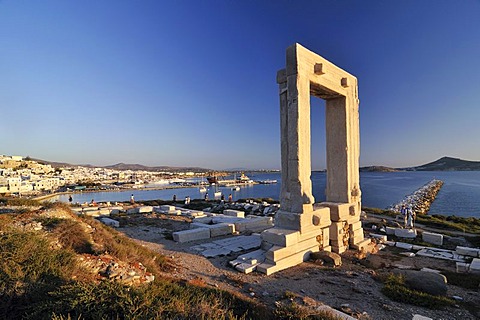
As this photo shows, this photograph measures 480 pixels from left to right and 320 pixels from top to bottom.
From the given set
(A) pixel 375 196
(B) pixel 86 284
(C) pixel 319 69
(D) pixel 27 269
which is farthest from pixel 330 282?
(A) pixel 375 196

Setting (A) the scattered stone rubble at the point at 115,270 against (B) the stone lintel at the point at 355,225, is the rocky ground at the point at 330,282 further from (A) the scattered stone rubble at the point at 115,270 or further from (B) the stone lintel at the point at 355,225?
(A) the scattered stone rubble at the point at 115,270

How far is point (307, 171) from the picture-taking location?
8.39 meters

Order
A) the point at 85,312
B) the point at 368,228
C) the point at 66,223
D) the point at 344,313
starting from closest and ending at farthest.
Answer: the point at 85,312 < the point at 344,313 < the point at 66,223 < the point at 368,228

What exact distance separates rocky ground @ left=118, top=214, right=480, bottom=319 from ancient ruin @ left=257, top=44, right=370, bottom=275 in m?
0.60

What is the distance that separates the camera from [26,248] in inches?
190

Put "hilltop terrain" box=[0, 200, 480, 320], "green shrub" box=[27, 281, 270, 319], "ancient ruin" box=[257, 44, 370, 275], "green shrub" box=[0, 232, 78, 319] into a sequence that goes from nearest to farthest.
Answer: "green shrub" box=[27, 281, 270, 319], "hilltop terrain" box=[0, 200, 480, 320], "green shrub" box=[0, 232, 78, 319], "ancient ruin" box=[257, 44, 370, 275]

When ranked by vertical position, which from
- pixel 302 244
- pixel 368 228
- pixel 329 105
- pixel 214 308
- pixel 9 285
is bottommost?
pixel 368 228

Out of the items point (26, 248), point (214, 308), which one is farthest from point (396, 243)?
point (26, 248)

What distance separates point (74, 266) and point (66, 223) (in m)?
2.81

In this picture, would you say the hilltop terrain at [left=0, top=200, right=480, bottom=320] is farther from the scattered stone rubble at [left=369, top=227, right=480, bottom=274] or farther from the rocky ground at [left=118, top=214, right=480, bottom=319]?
the scattered stone rubble at [left=369, top=227, right=480, bottom=274]

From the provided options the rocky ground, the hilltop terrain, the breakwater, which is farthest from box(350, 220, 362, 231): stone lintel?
the breakwater

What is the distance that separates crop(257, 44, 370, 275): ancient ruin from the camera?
25.9ft

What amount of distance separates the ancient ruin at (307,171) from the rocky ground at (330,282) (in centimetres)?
60

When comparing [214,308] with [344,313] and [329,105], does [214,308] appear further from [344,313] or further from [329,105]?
[329,105]
